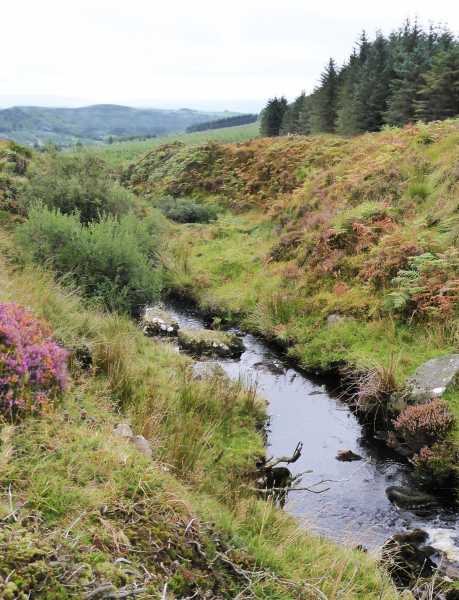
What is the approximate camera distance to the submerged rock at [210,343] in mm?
12477

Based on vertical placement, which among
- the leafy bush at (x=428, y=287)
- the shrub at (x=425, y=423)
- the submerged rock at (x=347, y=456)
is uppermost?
the leafy bush at (x=428, y=287)

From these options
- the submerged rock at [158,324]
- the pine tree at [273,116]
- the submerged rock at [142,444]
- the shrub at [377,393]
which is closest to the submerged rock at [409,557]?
the submerged rock at [142,444]

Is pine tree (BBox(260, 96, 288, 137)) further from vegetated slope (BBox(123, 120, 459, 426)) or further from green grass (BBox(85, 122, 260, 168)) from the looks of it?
vegetated slope (BBox(123, 120, 459, 426))

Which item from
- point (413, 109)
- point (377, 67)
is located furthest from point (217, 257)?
point (377, 67)

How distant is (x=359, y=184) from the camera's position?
56.6 feet

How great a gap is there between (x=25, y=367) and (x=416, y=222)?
36.9ft

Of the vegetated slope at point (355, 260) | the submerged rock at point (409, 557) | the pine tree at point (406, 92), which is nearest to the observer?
the submerged rock at point (409, 557)

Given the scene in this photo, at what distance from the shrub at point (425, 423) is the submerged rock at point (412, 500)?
0.97 metres

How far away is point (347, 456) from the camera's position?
338 inches

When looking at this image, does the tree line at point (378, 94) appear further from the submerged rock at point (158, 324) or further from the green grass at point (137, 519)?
the green grass at point (137, 519)

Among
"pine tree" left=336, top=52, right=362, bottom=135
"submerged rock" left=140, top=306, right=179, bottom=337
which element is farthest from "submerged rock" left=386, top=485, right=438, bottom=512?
"pine tree" left=336, top=52, right=362, bottom=135

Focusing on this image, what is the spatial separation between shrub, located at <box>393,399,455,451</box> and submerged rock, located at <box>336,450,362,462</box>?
32.2 inches

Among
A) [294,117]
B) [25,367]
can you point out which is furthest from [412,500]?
[294,117]

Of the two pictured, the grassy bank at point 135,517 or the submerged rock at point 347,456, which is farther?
the submerged rock at point 347,456
